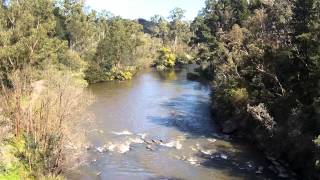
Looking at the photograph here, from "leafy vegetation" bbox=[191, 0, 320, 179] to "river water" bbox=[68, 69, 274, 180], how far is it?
94.6 inches

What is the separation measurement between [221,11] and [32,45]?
158 feet

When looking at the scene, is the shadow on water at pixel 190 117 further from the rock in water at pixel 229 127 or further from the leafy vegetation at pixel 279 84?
the leafy vegetation at pixel 279 84

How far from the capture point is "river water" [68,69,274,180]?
3638 cm

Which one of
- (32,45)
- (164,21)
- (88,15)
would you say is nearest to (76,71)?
(88,15)

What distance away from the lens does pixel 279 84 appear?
134 ft

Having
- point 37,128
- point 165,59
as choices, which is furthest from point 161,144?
point 165,59

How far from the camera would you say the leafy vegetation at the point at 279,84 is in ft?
112

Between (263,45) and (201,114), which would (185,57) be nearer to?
(201,114)

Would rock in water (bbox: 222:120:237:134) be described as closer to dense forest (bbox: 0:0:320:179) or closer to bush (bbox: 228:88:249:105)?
dense forest (bbox: 0:0:320:179)

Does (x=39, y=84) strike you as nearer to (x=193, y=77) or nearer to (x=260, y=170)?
(x=260, y=170)

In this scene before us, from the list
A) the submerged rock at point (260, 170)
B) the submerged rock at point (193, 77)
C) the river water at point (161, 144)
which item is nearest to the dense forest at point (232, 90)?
the submerged rock at point (260, 170)

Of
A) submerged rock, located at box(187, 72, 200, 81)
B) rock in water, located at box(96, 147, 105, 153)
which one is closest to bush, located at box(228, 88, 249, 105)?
rock in water, located at box(96, 147, 105, 153)

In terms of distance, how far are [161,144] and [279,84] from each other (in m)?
12.3

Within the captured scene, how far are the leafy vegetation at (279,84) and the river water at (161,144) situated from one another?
240 cm
